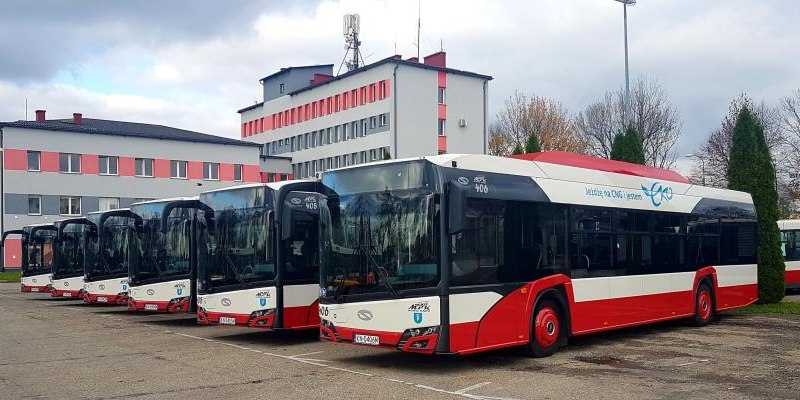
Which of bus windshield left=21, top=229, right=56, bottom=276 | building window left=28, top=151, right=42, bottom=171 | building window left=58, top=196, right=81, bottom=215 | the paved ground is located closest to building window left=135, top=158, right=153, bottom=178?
building window left=58, top=196, right=81, bottom=215

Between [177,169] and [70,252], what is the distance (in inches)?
1318

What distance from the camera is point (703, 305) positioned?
671 inches

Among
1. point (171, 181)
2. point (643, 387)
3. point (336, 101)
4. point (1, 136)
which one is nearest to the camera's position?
point (643, 387)

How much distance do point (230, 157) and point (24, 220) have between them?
1584 cm

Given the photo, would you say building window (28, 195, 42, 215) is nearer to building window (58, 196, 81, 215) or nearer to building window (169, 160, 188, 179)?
building window (58, 196, 81, 215)

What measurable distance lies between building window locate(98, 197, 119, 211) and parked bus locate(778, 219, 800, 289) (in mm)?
42989

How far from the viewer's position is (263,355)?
1347 centimetres

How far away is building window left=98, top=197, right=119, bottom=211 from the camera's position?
5547 cm

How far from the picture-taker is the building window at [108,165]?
55.6m

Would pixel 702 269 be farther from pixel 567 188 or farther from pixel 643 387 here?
pixel 643 387

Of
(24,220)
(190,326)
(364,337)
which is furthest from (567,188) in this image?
(24,220)

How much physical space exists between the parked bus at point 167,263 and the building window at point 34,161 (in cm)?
3708

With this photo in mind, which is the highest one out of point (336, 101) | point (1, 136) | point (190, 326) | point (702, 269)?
point (336, 101)

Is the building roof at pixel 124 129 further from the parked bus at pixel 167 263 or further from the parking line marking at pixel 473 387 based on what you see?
the parking line marking at pixel 473 387
